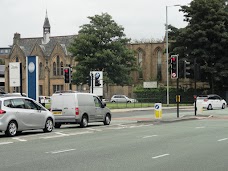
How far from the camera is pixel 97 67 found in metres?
70.4

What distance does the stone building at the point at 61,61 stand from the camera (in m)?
89.4

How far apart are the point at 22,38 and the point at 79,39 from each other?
1471 inches

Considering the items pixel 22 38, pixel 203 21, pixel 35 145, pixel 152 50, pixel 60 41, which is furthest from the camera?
pixel 22 38

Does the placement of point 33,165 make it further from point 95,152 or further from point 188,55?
point 188,55

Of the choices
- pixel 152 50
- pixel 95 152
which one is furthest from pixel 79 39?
pixel 95 152

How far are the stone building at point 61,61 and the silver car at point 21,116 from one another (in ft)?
215

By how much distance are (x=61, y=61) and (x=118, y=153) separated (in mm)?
80623

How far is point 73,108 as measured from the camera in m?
23.7

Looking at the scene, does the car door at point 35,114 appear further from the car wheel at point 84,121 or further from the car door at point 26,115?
the car wheel at point 84,121

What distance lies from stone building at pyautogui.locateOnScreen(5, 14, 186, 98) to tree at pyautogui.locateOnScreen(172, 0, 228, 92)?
23338 millimetres

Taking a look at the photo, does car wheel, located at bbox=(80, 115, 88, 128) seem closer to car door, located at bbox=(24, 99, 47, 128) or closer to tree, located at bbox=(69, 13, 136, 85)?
car door, located at bbox=(24, 99, 47, 128)

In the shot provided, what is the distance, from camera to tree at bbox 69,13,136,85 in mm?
69438

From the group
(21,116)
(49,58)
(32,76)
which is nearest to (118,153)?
(21,116)

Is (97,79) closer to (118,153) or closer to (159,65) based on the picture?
(118,153)
